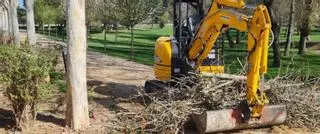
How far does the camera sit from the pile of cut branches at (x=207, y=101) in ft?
29.2

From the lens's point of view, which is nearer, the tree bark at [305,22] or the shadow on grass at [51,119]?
the shadow on grass at [51,119]

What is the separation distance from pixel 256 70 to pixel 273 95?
1910mm

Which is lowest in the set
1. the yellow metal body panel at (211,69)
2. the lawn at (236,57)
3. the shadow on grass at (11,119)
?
the lawn at (236,57)

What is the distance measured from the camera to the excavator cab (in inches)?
444

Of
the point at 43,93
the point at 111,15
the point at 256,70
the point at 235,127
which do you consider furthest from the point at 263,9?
the point at 111,15

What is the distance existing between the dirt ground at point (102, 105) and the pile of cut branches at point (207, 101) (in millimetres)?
408

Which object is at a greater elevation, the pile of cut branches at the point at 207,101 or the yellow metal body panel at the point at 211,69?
the yellow metal body panel at the point at 211,69

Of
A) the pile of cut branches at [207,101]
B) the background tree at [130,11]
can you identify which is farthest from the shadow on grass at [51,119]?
the background tree at [130,11]

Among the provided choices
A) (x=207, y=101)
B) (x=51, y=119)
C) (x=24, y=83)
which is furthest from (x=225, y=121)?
(x=24, y=83)

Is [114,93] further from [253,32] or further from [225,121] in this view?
[253,32]

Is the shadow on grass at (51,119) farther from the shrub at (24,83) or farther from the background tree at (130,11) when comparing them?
the background tree at (130,11)

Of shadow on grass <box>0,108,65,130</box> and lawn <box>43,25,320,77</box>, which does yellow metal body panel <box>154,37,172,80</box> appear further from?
shadow on grass <box>0,108,65,130</box>

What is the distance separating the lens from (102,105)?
36.6ft

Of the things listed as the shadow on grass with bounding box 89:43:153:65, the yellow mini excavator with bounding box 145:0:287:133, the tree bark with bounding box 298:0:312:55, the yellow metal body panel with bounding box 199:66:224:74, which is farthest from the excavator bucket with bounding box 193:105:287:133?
the tree bark with bounding box 298:0:312:55
